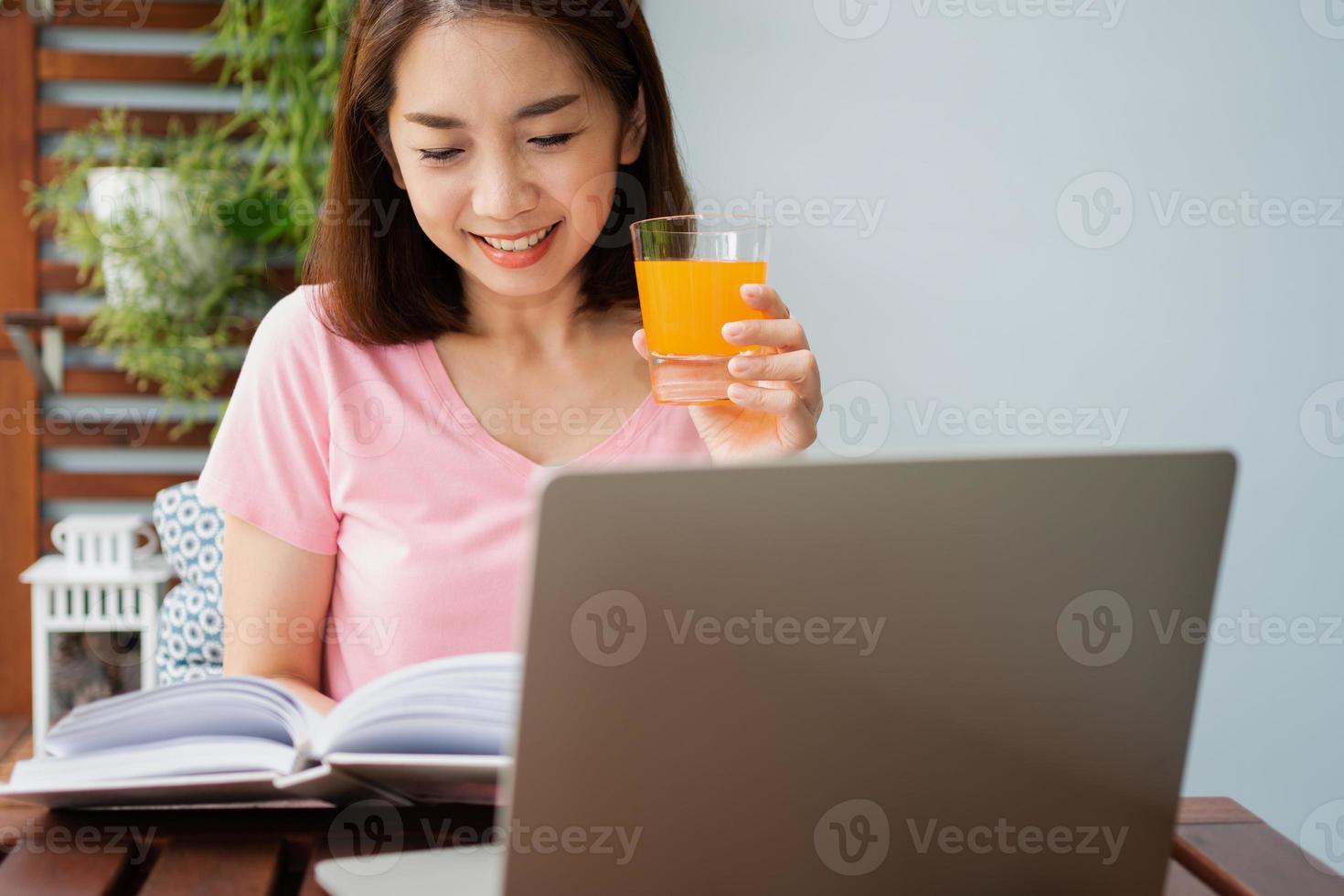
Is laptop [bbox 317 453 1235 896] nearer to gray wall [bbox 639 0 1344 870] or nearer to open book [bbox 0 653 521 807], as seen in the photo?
open book [bbox 0 653 521 807]

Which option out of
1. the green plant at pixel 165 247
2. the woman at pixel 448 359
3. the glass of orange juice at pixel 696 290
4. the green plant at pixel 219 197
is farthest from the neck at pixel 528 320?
the green plant at pixel 165 247

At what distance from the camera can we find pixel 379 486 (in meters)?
1.42

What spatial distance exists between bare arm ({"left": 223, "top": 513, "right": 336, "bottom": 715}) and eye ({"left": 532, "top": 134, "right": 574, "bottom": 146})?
554 mm

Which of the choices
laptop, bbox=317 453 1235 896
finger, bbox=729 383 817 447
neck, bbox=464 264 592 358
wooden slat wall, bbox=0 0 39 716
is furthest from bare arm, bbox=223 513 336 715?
wooden slat wall, bbox=0 0 39 716

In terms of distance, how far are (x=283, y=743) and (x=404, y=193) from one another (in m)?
0.93

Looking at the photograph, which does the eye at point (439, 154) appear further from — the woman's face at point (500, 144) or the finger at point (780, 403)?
the finger at point (780, 403)

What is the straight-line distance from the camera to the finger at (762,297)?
1126 millimetres

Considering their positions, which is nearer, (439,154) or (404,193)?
(439,154)

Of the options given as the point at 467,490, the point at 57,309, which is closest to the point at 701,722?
the point at 467,490

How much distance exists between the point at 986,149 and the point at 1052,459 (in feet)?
7.18

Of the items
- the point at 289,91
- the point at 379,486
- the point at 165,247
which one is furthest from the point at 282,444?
the point at 289,91

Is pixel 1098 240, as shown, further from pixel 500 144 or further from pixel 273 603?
pixel 273 603

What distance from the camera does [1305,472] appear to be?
99.0 inches

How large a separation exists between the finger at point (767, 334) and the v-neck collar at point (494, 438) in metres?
0.37
